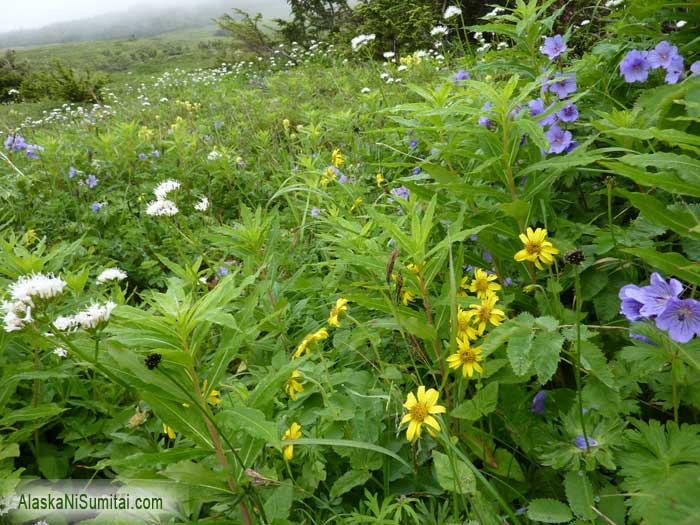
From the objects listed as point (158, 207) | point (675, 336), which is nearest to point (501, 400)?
point (675, 336)

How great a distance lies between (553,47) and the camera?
2.18 meters

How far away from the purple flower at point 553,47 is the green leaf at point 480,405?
1.69 metres

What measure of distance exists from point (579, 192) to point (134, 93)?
12463 mm

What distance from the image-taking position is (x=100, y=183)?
13.8 feet

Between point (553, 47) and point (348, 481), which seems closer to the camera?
point (348, 481)

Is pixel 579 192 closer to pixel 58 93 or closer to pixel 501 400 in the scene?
pixel 501 400

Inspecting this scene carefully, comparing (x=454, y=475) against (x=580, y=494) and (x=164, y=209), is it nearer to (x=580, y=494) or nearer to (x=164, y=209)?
(x=580, y=494)

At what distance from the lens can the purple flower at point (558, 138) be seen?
1734mm

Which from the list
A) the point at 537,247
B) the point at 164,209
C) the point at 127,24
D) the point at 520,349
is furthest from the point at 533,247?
the point at 127,24

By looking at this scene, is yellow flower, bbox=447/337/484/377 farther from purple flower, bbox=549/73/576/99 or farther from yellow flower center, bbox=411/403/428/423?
purple flower, bbox=549/73/576/99

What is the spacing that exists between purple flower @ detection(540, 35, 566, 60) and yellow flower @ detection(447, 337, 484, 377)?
1609mm

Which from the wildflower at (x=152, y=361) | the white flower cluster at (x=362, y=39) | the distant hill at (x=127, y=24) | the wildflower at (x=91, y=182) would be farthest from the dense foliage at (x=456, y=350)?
the distant hill at (x=127, y=24)

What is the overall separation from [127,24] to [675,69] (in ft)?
631

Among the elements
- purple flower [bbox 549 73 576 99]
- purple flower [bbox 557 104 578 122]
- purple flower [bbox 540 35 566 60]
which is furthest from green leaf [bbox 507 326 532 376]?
purple flower [bbox 540 35 566 60]
